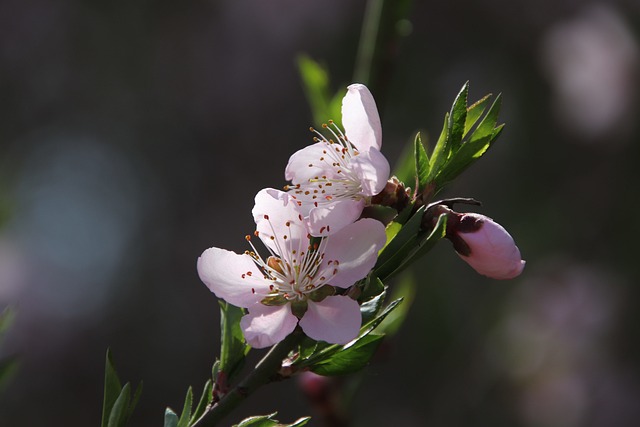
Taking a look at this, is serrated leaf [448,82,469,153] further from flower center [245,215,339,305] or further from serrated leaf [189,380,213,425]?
serrated leaf [189,380,213,425]

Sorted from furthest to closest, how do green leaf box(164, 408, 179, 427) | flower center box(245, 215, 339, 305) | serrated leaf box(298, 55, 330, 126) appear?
serrated leaf box(298, 55, 330, 126)
flower center box(245, 215, 339, 305)
green leaf box(164, 408, 179, 427)

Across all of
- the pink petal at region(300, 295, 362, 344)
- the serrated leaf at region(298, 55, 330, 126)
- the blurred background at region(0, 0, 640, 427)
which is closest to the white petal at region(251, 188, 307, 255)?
the pink petal at region(300, 295, 362, 344)

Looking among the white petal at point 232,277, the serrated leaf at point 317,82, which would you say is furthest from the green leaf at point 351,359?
the serrated leaf at point 317,82

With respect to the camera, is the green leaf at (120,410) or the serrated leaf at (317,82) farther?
the serrated leaf at (317,82)

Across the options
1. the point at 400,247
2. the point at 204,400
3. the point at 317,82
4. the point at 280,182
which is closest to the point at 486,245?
the point at 400,247

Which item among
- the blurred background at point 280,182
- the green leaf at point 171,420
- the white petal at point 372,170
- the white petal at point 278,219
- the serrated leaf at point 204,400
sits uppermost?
the white petal at point 372,170

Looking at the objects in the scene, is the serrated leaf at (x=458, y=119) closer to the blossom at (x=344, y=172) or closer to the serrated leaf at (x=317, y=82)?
→ the blossom at (x=344, y=172)
